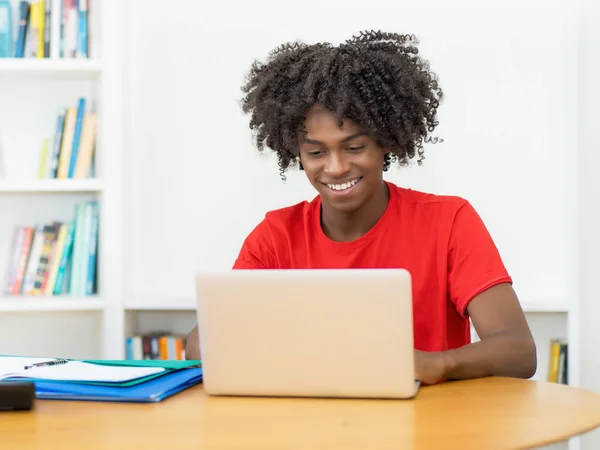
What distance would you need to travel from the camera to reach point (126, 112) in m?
2.96

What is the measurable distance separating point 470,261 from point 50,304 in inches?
59.9

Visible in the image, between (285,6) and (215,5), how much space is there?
25 cm

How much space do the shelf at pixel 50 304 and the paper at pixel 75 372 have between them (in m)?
1.29

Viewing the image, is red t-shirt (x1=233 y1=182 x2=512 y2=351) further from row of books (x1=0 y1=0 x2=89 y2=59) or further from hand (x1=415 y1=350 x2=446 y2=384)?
row of books (x1=0 y1=0 x2=89 y2=59)

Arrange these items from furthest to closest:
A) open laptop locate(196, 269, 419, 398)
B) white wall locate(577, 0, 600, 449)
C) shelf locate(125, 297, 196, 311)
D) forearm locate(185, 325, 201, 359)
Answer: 1. shelf locate(125, 297, 196, 311)
2. white wall locate(577, 0, 600, 449)
3. forearm locate(185, 325, 201, 359)
4. open laptop locate(196, 269, 419, 398)

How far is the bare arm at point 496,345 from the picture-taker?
1471mm

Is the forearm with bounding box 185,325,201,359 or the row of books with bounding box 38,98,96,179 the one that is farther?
the row of books with bounding box 38,98,96,179

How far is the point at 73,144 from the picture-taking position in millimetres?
2947

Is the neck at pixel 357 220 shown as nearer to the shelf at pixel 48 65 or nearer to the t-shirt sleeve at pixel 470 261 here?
the t-shirt sleeve at pixel 470 261

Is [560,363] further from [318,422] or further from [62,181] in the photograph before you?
[318,422]

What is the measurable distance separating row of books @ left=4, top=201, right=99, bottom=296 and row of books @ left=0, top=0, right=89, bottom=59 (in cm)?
53

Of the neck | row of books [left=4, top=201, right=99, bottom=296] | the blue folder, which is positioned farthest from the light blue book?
the blue folder

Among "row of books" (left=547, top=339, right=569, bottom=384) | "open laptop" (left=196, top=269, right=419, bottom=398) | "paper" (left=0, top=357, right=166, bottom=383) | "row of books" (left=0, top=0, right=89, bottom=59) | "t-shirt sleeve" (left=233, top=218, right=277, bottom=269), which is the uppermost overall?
"row of books" (left=0, top=0, right=89, bottom=59)

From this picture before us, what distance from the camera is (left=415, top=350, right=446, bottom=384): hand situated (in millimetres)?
1385
